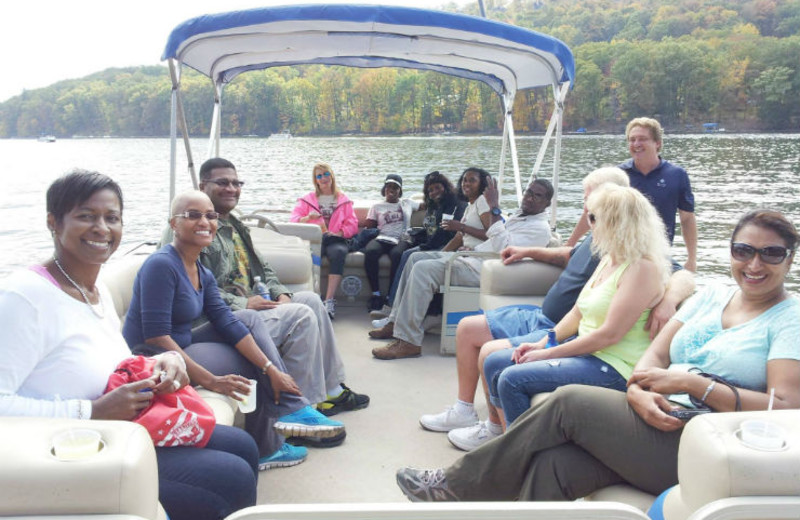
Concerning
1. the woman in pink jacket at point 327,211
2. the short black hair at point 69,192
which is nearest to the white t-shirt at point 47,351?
the short black hair at point 69,192

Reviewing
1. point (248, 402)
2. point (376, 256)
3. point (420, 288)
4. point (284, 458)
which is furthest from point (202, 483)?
point (376, 256)

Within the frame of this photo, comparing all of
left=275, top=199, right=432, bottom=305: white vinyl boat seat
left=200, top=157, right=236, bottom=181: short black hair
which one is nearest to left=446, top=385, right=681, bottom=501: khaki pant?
left=200, top=157, right=236, bottom=181: short black hair

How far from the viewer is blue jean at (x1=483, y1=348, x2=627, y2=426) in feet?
7.86

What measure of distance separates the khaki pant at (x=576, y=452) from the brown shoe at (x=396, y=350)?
2.18 m

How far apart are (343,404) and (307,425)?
484 mm

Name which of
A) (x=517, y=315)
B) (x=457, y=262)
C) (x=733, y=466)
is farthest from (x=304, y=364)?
(x=733, y=466)

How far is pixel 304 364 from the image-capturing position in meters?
2.97

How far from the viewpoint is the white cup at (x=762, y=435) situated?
1.37 m

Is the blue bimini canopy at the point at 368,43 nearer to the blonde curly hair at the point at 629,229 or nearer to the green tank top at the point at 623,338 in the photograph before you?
the blonde curly hair at the point at 629,229

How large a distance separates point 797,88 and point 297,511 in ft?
163

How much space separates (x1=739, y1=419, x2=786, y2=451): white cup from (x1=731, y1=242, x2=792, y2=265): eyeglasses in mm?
607

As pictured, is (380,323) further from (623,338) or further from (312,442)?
(623,338)

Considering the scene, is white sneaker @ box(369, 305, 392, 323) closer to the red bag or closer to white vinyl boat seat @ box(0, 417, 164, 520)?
the red bag

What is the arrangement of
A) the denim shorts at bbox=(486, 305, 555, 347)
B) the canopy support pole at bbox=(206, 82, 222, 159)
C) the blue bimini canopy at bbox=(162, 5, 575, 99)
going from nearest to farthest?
the denim shorts at bbox=(486, 305, 555, 347)
the blue bimini canopy at bbox=(162, 5, 575, 99)
the canopy support pole at bbox=(206, 82, 222, 159)
